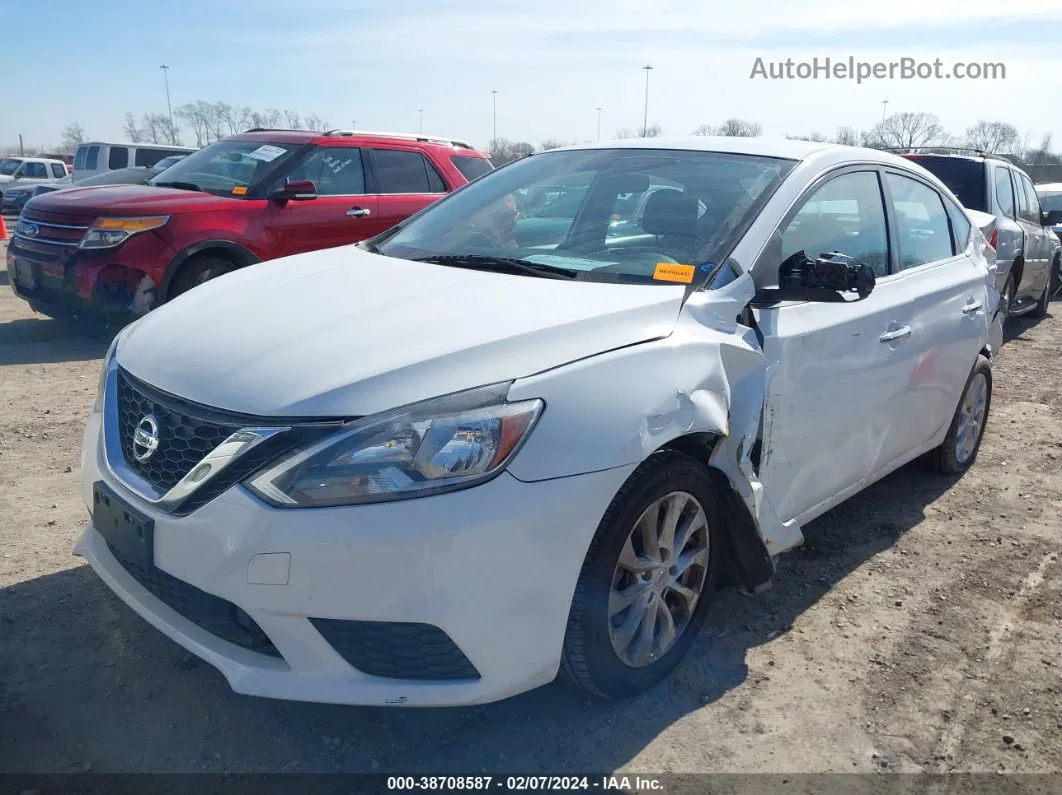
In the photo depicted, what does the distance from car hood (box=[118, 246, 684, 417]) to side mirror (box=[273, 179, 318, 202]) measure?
454 cm

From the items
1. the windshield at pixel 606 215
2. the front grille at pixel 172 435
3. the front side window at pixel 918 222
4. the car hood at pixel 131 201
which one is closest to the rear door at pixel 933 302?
the front side window at pixel 918 222

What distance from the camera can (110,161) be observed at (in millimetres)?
17906

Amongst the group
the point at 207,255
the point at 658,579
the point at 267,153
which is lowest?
the point at 658,579

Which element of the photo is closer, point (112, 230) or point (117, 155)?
point (112, 230)

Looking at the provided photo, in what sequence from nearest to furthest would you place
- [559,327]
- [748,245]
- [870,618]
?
1. [559,327]
2. [748,245]
3. [870,618]

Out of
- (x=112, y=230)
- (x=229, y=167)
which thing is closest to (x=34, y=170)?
(x=229, y=167)

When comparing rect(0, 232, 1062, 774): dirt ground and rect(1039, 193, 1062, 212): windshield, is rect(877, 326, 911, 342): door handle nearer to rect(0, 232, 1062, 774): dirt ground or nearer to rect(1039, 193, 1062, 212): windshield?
rect(0, 232, 1062, 774): dirt ground

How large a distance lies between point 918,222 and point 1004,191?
5.65 meters

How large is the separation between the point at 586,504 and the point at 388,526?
52cm

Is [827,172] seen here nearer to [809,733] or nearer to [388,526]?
[809,733]

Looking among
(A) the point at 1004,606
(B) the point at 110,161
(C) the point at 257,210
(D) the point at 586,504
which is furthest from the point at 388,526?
(B) the point at 110,161

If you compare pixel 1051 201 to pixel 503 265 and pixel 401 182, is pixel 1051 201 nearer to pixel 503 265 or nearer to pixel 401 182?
pixel 401 182

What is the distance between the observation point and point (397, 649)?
2211 mm

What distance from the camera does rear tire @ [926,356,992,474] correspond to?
470 cm
